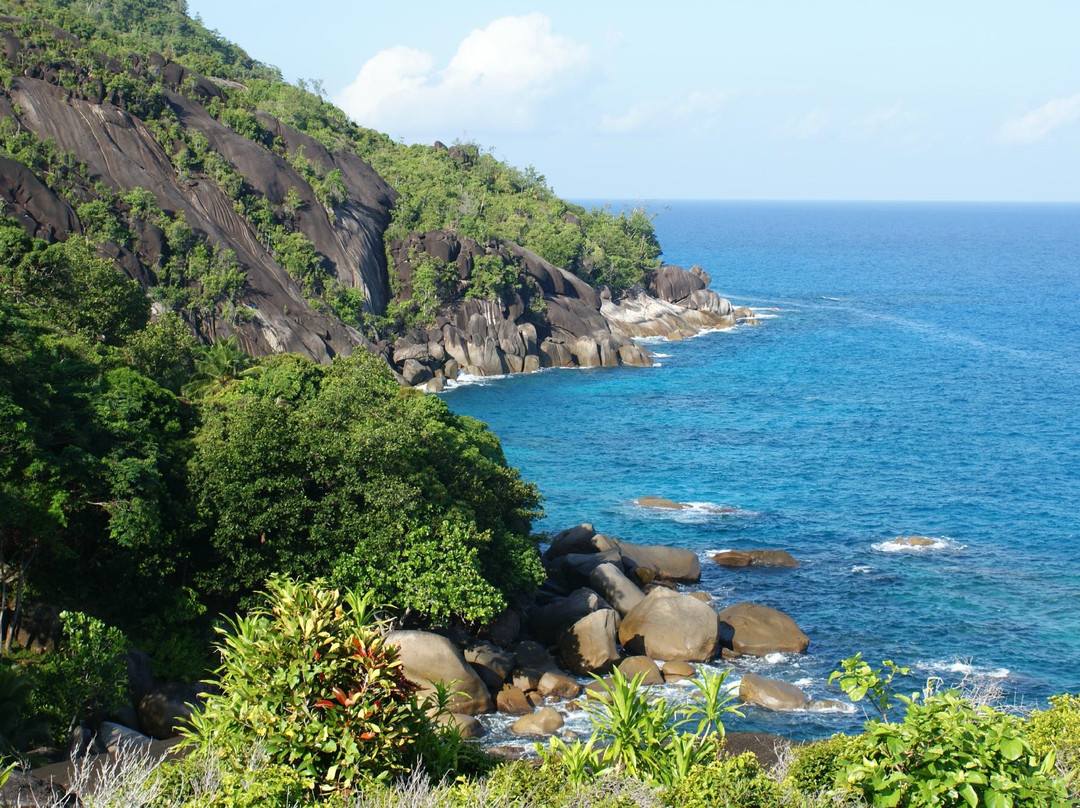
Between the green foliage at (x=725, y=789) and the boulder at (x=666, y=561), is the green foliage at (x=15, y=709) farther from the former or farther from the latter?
the boulder at (x=666, y=561)

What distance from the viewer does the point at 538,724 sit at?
29281 millimetres

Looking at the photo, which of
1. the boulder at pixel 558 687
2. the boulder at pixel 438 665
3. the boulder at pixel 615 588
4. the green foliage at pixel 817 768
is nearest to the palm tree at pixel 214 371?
the boulder at pixel 438 665

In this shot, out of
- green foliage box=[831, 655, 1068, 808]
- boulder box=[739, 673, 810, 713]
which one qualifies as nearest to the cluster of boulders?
boulder box=[739, 673, 810, 713]

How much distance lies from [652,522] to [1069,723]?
3118cm

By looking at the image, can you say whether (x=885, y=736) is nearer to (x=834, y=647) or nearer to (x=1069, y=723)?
(x=1069, y=723)

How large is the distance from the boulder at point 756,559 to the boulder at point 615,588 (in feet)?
24.0

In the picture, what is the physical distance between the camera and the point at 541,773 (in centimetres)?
1602

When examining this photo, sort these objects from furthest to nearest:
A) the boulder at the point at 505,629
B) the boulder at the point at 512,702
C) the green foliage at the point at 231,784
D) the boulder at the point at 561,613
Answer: the boulder at the point at 561,613, the boulder at the point at 505,629, the boulder at the point at 512,702, the green foliage at the point at 231,784

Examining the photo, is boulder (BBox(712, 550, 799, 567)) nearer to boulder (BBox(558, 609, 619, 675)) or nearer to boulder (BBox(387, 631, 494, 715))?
boulder (BBox(558, 609, 619, 675))

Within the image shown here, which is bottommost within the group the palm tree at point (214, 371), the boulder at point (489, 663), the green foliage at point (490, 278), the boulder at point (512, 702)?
the boulder at point (512, 702)

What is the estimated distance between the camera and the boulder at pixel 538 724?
29.1 m

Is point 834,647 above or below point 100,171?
below

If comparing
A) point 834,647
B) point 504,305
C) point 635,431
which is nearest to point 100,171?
point 504,305

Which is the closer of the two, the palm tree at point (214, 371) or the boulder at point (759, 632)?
the boulder at point (759, 632)
